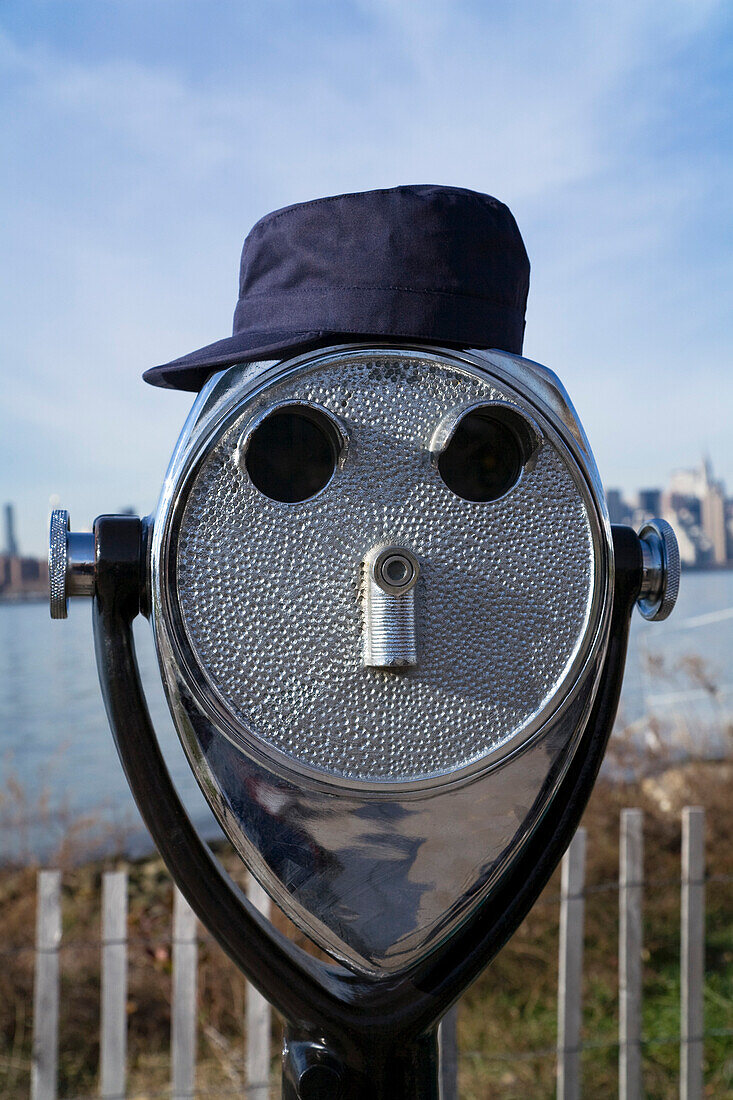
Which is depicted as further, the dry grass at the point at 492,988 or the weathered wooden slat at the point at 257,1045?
the dry grass at the point at 492,988

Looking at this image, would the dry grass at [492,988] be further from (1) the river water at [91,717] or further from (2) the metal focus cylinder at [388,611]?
(2) the metal focus cylinder at [388,611]

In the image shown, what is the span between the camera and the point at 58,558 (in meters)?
0.69

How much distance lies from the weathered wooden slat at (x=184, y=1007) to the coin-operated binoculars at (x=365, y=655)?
1.13m

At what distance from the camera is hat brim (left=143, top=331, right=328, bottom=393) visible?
694 mm

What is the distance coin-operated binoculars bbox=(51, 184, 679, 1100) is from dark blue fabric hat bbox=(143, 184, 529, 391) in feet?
0.06

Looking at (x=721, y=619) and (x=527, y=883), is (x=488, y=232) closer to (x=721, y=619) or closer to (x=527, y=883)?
(x=527, y=883)

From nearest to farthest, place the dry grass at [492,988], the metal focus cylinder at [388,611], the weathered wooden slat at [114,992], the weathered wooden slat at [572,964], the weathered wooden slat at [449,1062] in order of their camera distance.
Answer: the metal focus cylinder at [388,611] < the weathered wooden slat at [449,1062] < the weathered wooden slat at [114,992] < the weathered wooden slat at [572,964] < the dry grass at [492,988]

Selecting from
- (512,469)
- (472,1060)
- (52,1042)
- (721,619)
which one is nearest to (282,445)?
(512,469)

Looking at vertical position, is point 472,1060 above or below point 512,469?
below

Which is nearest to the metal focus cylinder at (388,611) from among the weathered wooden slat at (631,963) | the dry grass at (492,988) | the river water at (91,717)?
the weathered wooden slat at (631,963)

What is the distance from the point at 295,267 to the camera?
728mm

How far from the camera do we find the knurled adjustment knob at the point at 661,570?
763 millimetres

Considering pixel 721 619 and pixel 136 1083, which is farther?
pixel 721 619

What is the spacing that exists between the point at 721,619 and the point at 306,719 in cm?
488
